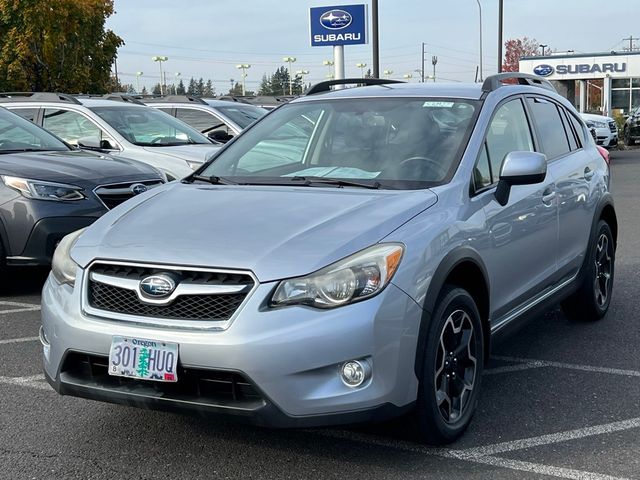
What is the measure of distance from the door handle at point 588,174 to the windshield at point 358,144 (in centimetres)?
147

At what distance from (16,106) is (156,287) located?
7881 mm

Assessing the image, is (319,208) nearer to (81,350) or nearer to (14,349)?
(81,350)

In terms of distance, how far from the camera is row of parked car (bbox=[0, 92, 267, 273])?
22.3ft

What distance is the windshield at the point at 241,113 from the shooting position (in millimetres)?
12902

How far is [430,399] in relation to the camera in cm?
367

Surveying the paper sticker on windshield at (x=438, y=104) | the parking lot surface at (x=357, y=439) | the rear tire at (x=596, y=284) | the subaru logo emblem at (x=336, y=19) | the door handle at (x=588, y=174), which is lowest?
the parking lot surface at (x=357, y=439)

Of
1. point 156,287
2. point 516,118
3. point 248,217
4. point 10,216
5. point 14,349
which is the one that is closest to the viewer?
point 156,287

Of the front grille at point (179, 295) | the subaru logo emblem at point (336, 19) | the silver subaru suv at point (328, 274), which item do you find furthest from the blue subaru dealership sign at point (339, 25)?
the front grille at point (179, 295)

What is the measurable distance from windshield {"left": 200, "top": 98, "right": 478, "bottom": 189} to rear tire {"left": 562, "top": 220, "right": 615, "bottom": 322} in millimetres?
1818

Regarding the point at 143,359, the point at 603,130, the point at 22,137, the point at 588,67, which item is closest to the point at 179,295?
the point at 143,359

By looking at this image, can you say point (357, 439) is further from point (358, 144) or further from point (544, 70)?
point (544, 70)

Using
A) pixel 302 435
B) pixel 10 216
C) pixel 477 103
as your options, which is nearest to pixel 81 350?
pixel 302 435

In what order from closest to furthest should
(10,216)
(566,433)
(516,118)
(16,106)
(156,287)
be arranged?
(156,287)
(566,433)
(516,118)
(10,216)
(16,106)

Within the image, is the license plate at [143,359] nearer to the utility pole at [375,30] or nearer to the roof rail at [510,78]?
the roof rail at [510,78]
